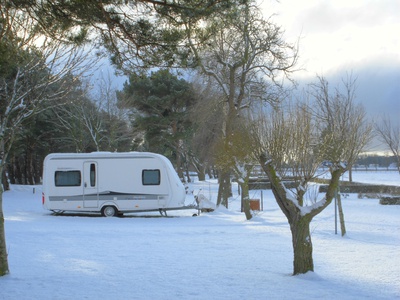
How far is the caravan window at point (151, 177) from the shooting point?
18359 millimetres

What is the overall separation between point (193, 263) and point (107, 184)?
33.1 feet

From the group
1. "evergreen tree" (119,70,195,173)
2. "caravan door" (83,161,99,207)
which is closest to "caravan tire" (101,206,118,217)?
"caravan door" (83,161,99,207)

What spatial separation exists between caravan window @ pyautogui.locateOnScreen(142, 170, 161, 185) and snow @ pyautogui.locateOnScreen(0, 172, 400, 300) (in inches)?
131

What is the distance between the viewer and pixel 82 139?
3127 cm

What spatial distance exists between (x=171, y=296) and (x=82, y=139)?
26.1m

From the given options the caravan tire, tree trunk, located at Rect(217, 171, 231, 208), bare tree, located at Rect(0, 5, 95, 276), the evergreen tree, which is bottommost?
the caravan tire

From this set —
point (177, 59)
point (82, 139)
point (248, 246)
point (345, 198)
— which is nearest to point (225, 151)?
point (248, 246)

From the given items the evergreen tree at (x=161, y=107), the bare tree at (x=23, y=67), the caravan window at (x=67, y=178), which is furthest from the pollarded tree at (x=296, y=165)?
the evergreen tree at (x=161, y=107)

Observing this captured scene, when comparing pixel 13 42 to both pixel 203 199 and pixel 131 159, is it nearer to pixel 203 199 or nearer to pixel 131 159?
pixel 131 159

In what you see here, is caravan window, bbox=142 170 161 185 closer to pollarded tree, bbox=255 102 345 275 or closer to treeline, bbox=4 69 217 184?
pollarded tree, bbox=255 102 345 275

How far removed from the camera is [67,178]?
1825 centimetres

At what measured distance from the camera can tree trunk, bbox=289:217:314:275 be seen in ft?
24.6

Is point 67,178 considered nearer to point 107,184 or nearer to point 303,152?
point 107,184

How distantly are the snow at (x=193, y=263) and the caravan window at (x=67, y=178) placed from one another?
3786 millimetres
